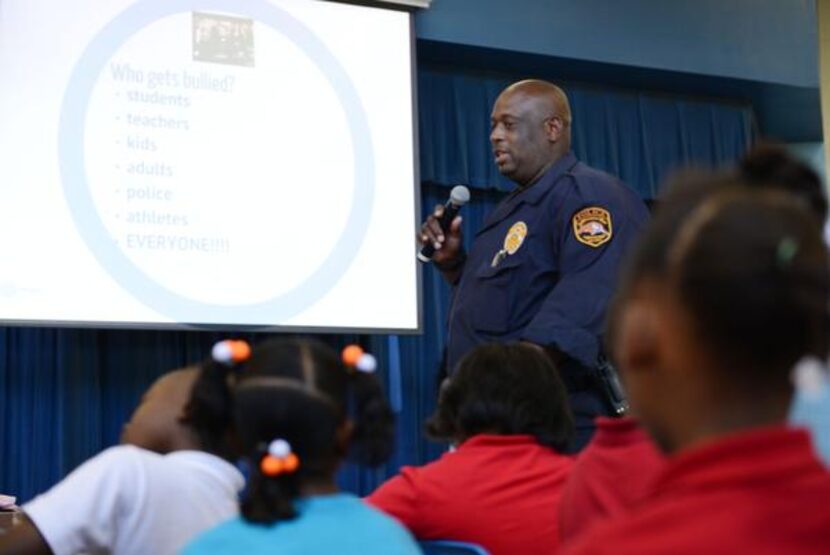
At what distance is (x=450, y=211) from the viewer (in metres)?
3.19

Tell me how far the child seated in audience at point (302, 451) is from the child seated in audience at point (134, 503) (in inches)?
7.0

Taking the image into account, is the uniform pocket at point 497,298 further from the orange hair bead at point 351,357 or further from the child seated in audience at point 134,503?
the orange hair bead at point 351,357

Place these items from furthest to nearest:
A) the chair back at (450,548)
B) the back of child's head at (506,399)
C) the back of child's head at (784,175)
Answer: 1. the back of child's head at (506,399)
2. the chair back at (450,548)
3. the back of child's head at (784,175)

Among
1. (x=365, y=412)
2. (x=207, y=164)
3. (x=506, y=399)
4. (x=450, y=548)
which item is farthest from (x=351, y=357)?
(x=207, y=164)

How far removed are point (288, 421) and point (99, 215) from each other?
2.88 m

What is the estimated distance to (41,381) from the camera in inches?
179

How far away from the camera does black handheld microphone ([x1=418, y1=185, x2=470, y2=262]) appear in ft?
10.4

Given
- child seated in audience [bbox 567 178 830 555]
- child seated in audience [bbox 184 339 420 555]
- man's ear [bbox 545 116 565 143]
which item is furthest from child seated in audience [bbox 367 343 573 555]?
man's ear [bbox 545 116 565 143]

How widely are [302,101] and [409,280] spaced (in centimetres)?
77

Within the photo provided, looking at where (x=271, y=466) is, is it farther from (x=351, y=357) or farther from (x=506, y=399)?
(x=506, y=399)

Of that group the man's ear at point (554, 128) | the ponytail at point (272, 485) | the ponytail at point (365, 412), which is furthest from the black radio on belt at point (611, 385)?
the ponytail at point (272, 485)

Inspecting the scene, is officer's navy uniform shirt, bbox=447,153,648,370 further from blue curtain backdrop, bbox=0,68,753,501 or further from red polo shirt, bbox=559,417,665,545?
blue curtain backdrop, bbox=0,68,753,501

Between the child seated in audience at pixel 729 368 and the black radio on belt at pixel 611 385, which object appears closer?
the child seated in audience at pixel 729 368

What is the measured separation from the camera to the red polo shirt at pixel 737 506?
753 mm
